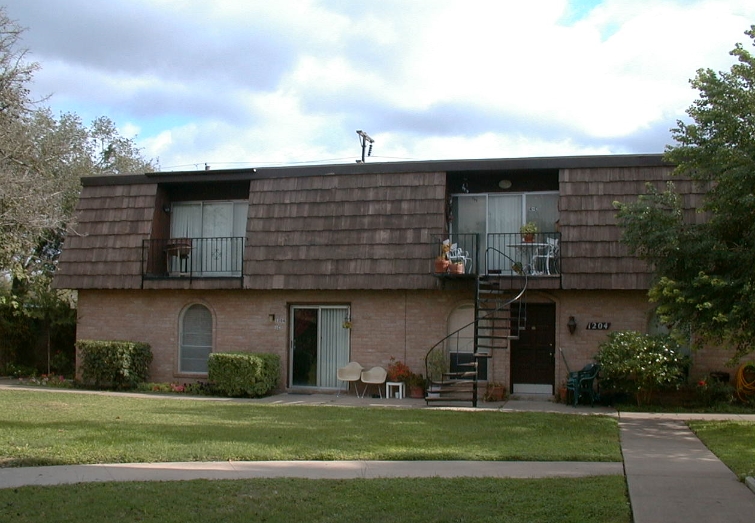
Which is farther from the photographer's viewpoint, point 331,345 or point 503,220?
point 331,345

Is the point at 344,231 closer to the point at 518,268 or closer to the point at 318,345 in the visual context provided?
the point at 318,345

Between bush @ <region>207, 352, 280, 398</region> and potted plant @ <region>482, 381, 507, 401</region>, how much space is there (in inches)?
182

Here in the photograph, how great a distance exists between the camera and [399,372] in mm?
A: 17719

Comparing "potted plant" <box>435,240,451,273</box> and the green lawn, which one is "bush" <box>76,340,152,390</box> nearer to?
the green lawn

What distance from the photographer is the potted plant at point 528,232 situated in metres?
17.3

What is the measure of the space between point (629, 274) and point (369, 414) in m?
5.90

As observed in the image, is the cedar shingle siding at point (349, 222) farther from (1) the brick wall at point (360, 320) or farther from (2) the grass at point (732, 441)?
(2) the grass at point (732, 441)

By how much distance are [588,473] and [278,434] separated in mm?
4433

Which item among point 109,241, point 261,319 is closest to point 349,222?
point 261,319

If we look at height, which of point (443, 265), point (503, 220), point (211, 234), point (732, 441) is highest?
point (503, 220)

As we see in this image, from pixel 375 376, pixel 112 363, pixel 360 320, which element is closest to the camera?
pixel 375 376

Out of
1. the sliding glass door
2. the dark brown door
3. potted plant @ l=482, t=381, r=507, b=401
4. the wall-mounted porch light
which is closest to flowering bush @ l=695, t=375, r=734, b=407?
Result: the wall-mounted porch light

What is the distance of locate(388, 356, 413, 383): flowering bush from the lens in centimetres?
1767

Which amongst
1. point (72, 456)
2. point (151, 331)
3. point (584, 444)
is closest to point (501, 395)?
point (584, 444)
